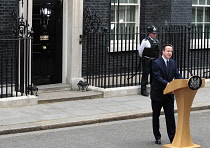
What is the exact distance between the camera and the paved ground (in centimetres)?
1028

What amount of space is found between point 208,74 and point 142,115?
5.33 meters

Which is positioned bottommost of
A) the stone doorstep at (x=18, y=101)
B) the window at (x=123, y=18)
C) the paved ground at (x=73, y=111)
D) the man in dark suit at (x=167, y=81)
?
the paved ground at (x=73, y=111)

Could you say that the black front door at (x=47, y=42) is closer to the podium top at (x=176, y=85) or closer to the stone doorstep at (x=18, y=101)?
the stone doorstep at (x=18, y=101)

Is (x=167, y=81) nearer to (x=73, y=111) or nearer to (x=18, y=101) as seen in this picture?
(x=73, y=111)

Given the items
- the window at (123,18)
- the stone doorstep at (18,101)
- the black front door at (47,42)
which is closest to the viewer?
the stone doorstep at (18,101)

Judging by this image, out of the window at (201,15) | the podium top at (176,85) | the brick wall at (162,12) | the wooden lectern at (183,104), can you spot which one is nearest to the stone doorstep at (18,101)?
the wooden lectern at (183,104)

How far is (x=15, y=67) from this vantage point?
12109 mm

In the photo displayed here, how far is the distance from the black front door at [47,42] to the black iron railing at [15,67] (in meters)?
0.90

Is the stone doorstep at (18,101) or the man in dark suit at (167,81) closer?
the man in dark suit at (167,81)

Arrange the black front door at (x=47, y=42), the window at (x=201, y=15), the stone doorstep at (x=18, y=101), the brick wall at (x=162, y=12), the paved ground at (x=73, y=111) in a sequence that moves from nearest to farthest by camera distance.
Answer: the paved ground at (x=73, y=111) < the stone doorstep at (x=18, y=101) < the black front door at (x=47, y=42) < the brick wall at (x=162, y=12) < the window at (x=201, y=15)

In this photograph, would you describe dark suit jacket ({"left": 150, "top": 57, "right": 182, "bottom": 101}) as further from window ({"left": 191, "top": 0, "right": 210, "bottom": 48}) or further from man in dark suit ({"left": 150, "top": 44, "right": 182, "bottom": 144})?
window ({"left": 191, "top": 0, "right": 210, "bottom": 48})

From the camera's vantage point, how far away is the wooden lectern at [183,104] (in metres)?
8.17

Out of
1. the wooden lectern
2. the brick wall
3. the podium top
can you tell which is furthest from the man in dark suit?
the brick wall

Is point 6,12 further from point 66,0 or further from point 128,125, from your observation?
point 128,125
